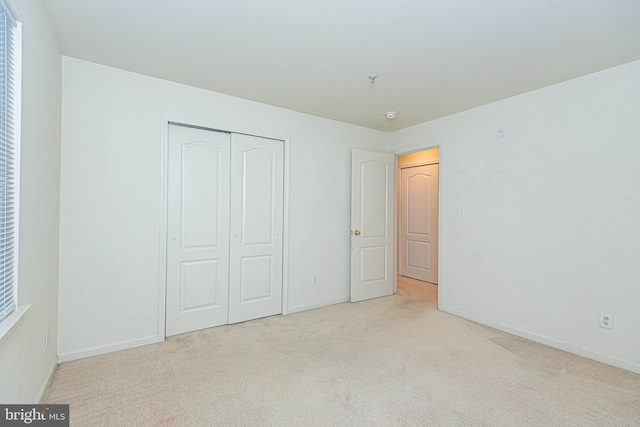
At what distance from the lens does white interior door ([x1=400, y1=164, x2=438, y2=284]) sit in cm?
554

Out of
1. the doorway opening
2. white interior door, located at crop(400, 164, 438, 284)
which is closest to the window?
the doorway opening

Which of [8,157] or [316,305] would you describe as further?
[316,305]

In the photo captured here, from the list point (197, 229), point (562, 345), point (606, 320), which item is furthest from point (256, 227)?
point (606, 320)

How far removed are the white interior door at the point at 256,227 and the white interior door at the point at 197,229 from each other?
105mm

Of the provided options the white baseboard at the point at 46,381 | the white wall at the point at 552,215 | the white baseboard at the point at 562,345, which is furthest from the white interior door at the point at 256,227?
the white baseboard at the point at 562,345

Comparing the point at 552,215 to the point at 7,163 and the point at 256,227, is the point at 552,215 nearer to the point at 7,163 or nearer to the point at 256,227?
the point at 256,227

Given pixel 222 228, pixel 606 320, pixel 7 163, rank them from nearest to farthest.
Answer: pixel 7 163 → pixel 606 320 → pixel 222 228

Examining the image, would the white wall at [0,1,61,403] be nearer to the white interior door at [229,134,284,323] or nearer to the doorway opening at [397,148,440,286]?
the white interior door at [229,134,284,323]

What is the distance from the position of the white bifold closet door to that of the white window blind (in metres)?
1.51

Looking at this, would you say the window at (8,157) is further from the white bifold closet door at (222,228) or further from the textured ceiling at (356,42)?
the white bifold closet door at (222,228)

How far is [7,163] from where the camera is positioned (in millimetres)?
1465

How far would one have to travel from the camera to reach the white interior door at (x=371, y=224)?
427 cm

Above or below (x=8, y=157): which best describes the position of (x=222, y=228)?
below

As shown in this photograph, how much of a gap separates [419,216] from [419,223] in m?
0.13
